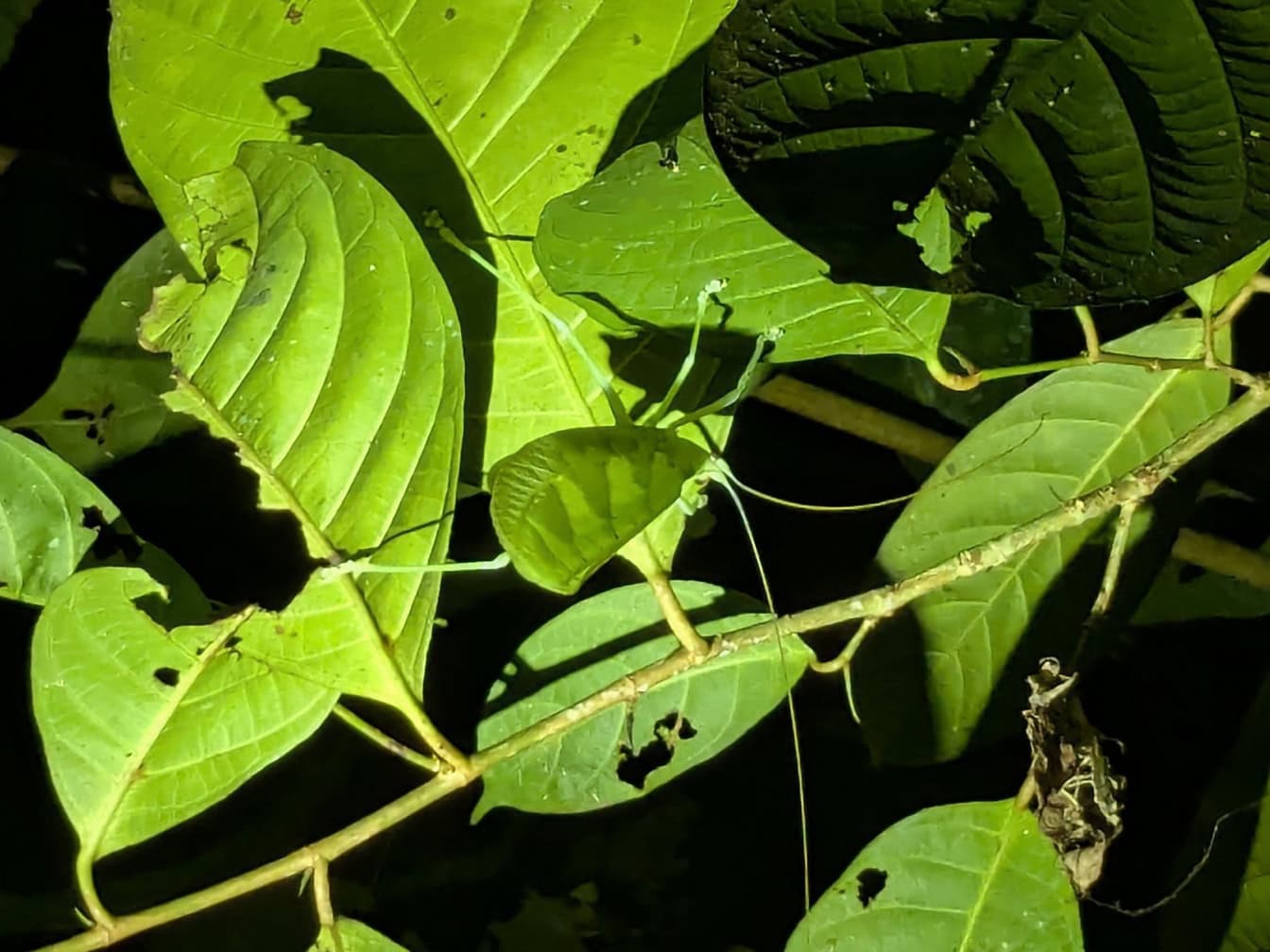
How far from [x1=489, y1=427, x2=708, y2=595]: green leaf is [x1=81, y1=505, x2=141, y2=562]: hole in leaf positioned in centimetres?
43

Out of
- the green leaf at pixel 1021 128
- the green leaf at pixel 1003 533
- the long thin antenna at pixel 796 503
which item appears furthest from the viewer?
the green leaf at pixel 1003 533

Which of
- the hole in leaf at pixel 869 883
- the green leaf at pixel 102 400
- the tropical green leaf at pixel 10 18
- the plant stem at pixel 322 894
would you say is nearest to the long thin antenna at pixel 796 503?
the hole in leaf at pixel 869 883

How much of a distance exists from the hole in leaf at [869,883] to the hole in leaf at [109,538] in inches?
26.9

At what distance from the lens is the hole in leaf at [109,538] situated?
961 mm

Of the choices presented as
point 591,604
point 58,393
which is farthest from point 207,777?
point 58,393

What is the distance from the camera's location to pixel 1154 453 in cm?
100

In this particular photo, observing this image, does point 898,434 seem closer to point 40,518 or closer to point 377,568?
point 377,568

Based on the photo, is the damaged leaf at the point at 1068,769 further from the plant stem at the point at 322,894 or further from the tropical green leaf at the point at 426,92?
the plant stem at the point at 322,894

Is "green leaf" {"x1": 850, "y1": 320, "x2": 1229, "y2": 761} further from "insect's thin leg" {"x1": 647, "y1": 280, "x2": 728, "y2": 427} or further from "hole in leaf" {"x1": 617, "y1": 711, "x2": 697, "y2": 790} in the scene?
"insect's thin leg" {"x1": 647, "y1": 280, "x2": 728, "y2": 427}

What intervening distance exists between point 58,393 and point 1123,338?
101 centimetres

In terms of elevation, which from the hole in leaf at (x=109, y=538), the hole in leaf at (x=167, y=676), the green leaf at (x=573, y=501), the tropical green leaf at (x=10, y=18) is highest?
the tropical green leaf at (x=10, y=18)

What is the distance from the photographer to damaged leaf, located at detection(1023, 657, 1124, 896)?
899 mm

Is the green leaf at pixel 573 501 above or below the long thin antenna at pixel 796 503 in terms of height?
above

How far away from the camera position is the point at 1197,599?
114 centimetres
